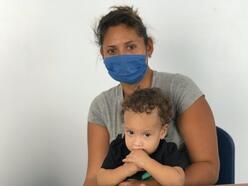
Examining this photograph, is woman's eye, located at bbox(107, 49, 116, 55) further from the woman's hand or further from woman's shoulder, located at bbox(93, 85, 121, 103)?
the woman's hand

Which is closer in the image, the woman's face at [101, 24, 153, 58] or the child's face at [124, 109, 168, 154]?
the child's face at [124, 109, 168, 154]

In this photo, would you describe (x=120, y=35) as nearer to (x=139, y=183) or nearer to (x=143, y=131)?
(x=143, y=131)

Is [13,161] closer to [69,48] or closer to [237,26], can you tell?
[69,48]

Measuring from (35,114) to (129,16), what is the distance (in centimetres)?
81

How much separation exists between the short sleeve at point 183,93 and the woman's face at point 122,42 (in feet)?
0.59

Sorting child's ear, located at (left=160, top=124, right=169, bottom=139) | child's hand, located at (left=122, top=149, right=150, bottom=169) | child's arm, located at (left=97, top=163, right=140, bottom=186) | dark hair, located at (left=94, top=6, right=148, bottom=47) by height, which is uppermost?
dark hair, located at (left=94, top=6, right=148, bottom=47)

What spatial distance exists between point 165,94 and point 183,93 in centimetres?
7

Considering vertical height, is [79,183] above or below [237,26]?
below

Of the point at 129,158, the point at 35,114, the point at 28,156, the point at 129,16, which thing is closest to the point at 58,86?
the point at 35,114

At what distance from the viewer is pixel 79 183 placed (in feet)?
8.05

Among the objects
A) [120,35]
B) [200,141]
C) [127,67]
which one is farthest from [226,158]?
[120,35]

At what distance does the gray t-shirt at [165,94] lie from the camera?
5.69ft

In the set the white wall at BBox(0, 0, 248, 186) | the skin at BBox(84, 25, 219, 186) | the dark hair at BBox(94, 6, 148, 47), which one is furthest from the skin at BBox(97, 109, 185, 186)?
the white wall at BBox(0, 0, 248, 186)

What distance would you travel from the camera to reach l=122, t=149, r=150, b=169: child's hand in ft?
4.80
